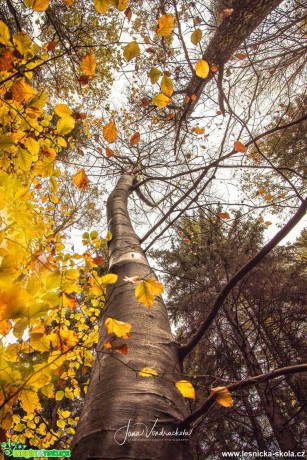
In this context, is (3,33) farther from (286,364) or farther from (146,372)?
(286,364)

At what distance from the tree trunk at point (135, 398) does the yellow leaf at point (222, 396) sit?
14 centimetres

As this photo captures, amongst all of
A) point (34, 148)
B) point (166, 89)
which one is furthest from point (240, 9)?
point (34, 148)

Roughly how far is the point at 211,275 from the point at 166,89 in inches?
173


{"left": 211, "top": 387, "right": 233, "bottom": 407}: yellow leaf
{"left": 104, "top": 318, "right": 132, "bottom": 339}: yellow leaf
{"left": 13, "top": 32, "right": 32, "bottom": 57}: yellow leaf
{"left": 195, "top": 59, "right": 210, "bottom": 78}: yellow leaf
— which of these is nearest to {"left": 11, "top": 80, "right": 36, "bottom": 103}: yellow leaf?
{"left": 13, "top": 32, "right": 32, "bottom": 57}: yellow leaf

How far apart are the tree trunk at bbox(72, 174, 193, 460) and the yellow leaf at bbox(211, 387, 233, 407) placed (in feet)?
0.44

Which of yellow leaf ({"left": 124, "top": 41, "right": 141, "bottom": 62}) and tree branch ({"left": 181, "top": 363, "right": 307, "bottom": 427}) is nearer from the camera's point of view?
tree branch ({"left": 181, "top": 363, "right": 307, "bottom": 427})

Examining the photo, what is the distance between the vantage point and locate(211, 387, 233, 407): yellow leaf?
2.62 feet

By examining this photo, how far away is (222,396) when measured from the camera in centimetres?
82

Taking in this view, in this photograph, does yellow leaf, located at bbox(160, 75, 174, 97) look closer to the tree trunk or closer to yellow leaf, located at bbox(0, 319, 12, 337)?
the tree trunk

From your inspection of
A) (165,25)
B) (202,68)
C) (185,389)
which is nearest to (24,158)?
(165,25)

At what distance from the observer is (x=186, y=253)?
22.8 feet

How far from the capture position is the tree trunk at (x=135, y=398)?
0.69 m

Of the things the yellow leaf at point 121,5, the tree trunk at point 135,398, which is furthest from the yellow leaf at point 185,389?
the yellow leaf at point 121,5

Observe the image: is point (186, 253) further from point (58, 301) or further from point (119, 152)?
point (58, 301)
